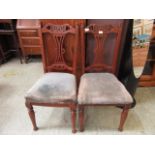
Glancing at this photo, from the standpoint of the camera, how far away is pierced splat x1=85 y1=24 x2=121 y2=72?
1.42 metres

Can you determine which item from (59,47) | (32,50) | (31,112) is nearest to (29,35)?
(32,50)

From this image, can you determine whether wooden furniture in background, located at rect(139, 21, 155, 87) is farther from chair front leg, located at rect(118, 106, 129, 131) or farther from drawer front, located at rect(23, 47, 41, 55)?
drawer front, located at rect(23, 47, 41, 55)

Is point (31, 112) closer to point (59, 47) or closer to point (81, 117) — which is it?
point (81, 117)

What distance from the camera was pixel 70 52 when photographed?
5.32 ft

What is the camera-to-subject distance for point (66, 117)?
1681 millimetres

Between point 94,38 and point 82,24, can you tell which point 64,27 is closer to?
point 82,24

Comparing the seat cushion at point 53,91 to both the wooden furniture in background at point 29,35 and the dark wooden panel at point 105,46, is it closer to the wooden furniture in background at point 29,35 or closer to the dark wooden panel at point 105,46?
the dark wooden panel at point 105,46

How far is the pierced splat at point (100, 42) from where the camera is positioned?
56.0 inches

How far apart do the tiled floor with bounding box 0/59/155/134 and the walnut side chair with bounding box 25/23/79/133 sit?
16cm

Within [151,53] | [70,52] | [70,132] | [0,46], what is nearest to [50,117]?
[70,132]

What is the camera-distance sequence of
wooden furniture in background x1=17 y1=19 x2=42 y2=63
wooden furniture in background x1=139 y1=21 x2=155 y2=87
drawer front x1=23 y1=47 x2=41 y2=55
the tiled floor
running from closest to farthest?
the tiled floor → wooden furniture in background x1=139 y1=21 x2=155 y2=87 → wooden furniture in background x1=17 y1=19 x2=42 y2=63 → drawer front x1=23 y1=47 x2=41 y2=55

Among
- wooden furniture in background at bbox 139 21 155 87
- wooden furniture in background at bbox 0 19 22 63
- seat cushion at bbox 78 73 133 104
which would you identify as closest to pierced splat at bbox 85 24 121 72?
seat cushion at bbox 78 73 133 104

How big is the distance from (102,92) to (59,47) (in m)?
0.62

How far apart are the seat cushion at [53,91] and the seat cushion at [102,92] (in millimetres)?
98
